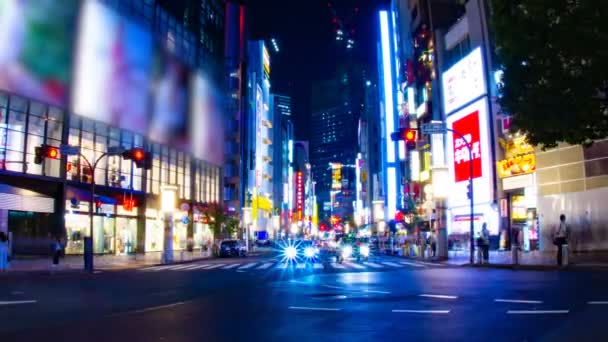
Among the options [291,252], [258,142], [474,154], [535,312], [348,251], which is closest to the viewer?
[535,312]

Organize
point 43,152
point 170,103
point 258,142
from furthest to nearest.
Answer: point 258,142
point 170,103
point 43,152

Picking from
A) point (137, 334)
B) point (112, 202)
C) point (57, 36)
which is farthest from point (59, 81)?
point (137, 334)

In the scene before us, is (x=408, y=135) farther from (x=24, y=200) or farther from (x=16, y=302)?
(x=24, y=200)

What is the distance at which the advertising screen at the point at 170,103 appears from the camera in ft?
194

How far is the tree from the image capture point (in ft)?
57.1

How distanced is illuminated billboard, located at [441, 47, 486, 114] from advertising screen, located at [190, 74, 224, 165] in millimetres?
28540

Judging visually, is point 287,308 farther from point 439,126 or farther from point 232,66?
point 232,66

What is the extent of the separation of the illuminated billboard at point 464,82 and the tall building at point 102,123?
94.1 feet

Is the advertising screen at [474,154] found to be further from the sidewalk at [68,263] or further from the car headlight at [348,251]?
the sidewalk at [68,263]

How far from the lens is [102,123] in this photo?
52594 mm

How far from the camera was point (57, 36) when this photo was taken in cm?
4447

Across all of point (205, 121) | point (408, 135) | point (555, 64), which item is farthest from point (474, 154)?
point (555, 64)

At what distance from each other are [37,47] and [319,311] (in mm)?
38178

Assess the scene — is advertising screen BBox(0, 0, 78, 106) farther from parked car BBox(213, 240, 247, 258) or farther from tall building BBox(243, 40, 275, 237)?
tall building BBox(243, 40, 275, 237)
